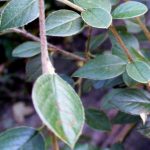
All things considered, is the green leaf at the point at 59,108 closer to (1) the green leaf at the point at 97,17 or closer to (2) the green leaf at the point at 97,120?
(1) the green leaf at the point at 97,17

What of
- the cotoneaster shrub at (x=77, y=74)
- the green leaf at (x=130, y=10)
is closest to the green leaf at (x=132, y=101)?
the cotoneaster shrub at (x=77, y=74)

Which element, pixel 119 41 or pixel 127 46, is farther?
pixel 127 46

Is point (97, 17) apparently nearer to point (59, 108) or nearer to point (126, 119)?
point (59, 108)

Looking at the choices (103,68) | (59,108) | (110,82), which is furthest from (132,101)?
(59,108)

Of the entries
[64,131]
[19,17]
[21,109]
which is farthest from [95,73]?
[21,109]

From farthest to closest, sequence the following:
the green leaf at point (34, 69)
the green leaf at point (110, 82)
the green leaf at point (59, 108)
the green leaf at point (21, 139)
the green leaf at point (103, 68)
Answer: the green leaf at point (34, 69)
the green leaf at point (110, 82)
the green leaf at point (103, 68)
the green leaf at point (21, 139)
the green leaf at point (59, 108)

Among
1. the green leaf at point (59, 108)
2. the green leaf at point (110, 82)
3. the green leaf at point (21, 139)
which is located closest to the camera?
the green leaf at point (59, 108)

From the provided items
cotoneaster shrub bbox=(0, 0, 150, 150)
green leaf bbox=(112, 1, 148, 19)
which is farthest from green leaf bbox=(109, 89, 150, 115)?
green leaf bbox=(112, 1, 148, 19)

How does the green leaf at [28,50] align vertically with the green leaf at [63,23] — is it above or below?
below
